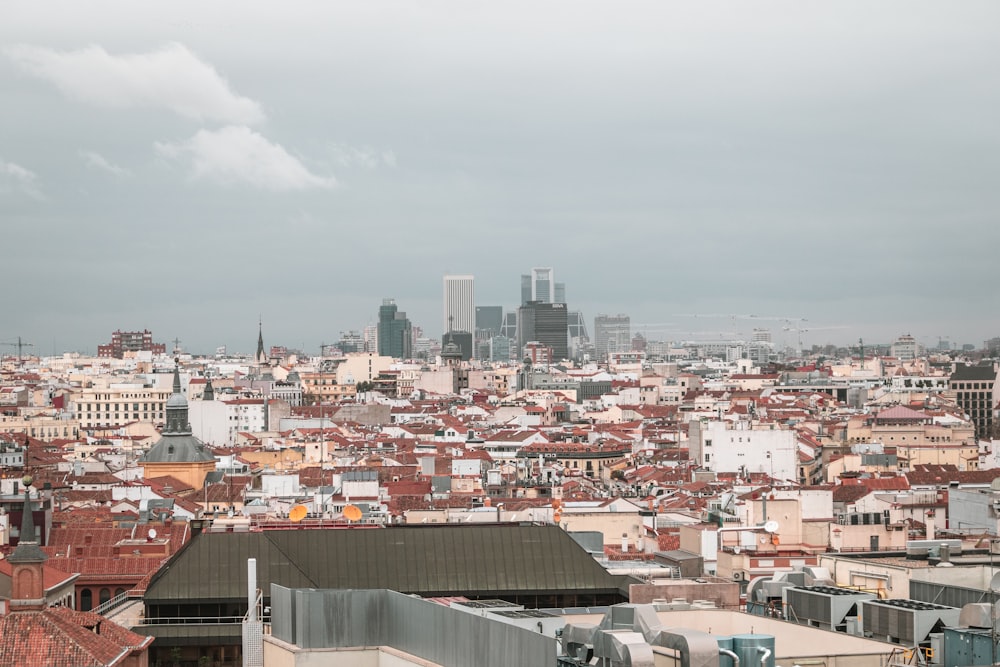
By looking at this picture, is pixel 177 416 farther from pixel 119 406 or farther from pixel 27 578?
pixel 119 406

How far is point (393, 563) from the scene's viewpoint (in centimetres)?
3438

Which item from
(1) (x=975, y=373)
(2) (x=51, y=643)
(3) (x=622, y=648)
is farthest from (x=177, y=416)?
(1) (x=975, y=373)

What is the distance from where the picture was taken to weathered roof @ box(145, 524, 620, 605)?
3391cm

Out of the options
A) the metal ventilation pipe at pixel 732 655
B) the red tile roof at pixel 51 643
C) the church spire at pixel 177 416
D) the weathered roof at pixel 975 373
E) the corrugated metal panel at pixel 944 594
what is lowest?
the red tile roof at pixel 51 643

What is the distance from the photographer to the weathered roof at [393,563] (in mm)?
33906

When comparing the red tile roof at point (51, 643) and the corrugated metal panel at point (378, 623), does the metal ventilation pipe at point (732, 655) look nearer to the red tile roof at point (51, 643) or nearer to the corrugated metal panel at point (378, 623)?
the corrugated metal panel at point (378, 623)

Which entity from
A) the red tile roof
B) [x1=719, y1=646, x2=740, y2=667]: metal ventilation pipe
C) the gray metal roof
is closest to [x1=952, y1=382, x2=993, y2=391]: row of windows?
the gray metal roof

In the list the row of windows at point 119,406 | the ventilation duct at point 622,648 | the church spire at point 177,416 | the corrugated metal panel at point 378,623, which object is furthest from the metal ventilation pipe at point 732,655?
the row of windows at point 119,406

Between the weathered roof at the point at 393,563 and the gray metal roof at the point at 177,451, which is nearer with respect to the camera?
the weathered roof at the point at 393,563

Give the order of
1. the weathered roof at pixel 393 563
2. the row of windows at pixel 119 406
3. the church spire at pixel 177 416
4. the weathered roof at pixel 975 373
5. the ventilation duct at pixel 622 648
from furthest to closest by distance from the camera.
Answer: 1. the row of windows at pixel 119 406
2. the weathered roof at pixel 975 373
3. the church spire at pixel 177 416
4. the weathered roof at pixel 393 563
5. the ventilation duct at pixel 622 648

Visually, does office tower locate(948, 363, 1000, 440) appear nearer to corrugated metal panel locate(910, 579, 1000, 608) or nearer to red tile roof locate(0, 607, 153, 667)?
corrugated metal panel locate(910, 579, 1000, 608)

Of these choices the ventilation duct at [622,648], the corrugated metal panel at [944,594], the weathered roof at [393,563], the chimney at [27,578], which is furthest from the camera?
the weathered roof at [393,563]

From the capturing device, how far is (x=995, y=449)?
91375mm

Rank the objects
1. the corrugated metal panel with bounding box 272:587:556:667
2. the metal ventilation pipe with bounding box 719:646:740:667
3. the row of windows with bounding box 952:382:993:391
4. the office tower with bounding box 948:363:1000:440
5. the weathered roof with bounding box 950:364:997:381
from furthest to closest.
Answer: the weathered roof with bounding box 950:364:997:381
the row of windows with bounding box 952:382:993:391
the office tower with bounding box 948:363:1000:440
the corrugated metal panel with bounding box 272:587:556:667
the metal ventilation pipe with bounding box 719:646:740:667
